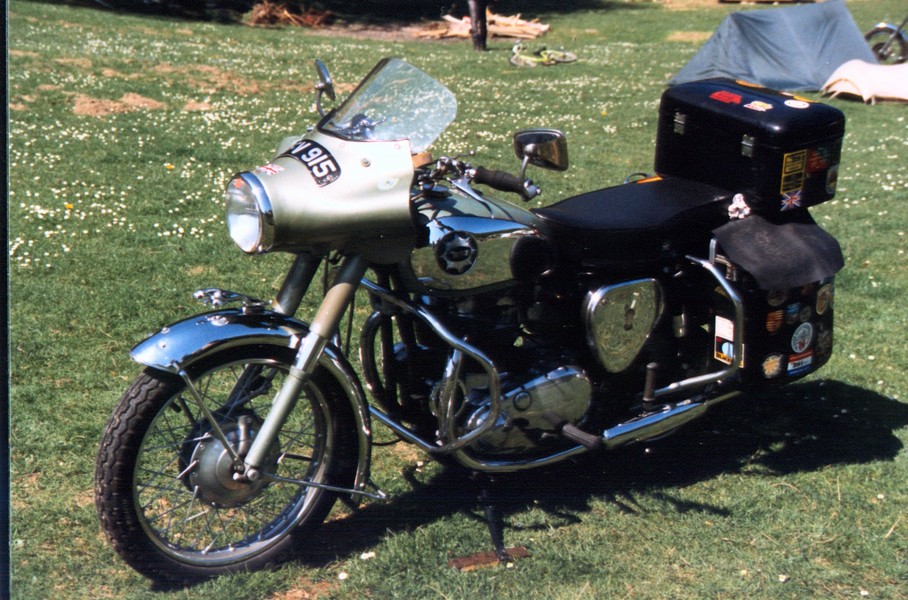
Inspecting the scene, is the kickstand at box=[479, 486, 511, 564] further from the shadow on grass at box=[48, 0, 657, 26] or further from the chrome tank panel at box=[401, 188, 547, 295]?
the shadow on grass at box=[48, 0, 657, 26]

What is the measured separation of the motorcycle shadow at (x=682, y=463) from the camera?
13.1 feet

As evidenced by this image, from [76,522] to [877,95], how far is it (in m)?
13.9

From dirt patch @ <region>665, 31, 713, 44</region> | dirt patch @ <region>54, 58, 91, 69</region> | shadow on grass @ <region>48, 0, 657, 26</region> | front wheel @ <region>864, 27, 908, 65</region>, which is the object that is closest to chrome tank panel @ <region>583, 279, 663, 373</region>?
dirt patch @ <region>54, 58, 91, 69</region>

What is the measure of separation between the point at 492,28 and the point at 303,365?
23145 mm

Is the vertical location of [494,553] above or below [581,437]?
below

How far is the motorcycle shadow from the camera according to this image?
4.00m

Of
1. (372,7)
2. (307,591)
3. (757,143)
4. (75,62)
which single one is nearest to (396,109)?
(757,143)

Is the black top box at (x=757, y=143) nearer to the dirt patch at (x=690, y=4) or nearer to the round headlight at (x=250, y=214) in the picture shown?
the round headlight at (x=250, y=214)

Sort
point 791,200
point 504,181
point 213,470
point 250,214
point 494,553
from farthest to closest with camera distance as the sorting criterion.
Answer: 1. point 791,200
2. point 494,553
3. point 504,181
4. point 213,470
5. point 250,214

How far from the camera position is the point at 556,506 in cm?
411

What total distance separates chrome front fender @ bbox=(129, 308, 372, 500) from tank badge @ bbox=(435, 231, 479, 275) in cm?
48

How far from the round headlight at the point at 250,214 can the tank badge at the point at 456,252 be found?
63 centimetres

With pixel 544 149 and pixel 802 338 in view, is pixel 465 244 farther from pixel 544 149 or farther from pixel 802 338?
pixel 802 338

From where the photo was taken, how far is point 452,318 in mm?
3797
